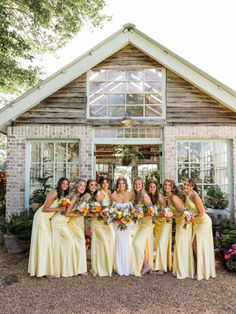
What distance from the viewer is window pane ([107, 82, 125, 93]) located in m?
7.73

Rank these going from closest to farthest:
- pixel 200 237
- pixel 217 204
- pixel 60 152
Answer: pixel 200 237 < pixel 217 204 < pixel 60 152

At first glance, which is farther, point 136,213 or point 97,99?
point 97,99

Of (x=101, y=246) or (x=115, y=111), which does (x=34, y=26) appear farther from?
(x=101, y=246)

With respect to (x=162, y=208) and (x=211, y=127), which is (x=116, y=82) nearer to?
(x=211, y=127)

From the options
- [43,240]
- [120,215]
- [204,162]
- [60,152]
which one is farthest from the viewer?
[204,162]

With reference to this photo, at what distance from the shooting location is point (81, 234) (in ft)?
16.7

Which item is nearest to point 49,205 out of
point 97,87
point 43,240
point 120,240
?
point 43,240

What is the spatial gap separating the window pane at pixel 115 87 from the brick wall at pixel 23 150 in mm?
1330

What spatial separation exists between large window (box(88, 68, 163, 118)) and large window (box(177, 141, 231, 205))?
134 centimetres

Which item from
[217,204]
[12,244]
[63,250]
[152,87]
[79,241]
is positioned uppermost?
[152,87]

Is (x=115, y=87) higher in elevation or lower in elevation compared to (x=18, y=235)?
Result: higher

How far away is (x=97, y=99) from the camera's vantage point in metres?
7.68

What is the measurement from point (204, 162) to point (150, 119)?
2.00 metres

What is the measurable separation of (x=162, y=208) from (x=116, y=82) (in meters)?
4.20
